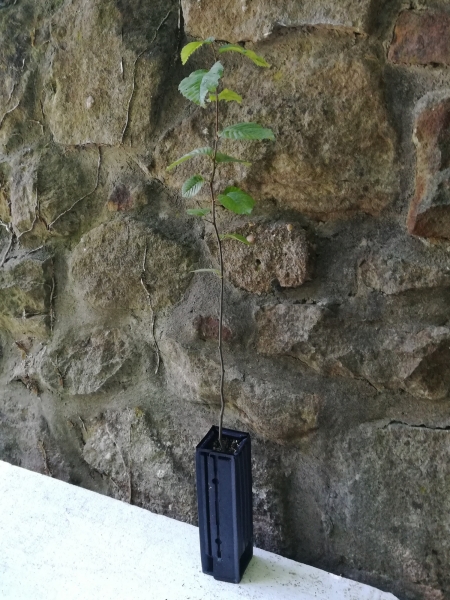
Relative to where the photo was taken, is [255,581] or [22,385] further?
[22,385]

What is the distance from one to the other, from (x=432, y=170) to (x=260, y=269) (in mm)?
311

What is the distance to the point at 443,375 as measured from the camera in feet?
Answer: 2.83

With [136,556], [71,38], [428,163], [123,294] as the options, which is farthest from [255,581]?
[71,38]

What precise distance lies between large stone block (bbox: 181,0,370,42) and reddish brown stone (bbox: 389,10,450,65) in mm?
54

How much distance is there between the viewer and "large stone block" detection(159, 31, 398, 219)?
0.86m

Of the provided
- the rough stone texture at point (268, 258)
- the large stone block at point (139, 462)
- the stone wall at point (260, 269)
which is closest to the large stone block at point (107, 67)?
the stone wall at point (260, 269)

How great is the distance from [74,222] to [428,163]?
0.70 meters

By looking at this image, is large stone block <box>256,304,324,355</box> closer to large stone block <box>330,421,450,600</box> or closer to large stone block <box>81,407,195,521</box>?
large stone block <box>330,421,450,600</box>

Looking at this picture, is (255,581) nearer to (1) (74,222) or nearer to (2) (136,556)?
(2) (136,556)

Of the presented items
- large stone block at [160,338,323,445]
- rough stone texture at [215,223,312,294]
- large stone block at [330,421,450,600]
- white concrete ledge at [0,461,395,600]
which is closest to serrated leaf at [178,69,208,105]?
rough stone texture at [215,223,312,294]

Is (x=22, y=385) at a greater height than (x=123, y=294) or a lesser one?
lesser

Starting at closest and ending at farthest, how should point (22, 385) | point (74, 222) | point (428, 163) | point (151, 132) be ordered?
1. point (428, 163)
2. point (151, 132)
3. point (74, 222)
4. point (22, 385)

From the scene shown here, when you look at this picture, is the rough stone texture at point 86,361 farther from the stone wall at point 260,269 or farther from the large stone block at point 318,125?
the large stone block at point 318,125

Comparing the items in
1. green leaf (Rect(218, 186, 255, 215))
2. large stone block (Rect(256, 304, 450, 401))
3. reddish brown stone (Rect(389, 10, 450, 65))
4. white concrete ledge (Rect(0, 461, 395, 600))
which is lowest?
white concrete ledge (Rect(0, 461, 395, 600))
